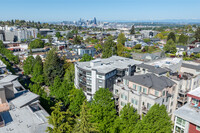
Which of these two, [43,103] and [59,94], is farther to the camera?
[59,94]

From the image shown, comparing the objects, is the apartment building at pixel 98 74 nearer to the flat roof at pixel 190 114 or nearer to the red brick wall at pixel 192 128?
the flat roof at pixel 190 114

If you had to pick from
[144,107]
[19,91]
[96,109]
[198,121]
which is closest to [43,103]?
[19,91]

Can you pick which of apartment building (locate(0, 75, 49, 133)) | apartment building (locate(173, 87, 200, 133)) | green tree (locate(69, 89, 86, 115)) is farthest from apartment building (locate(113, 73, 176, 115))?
apartment building (locate(0, 75, 49, 133))

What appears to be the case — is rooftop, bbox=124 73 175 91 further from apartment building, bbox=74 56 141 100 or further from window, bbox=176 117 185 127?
apartment building, bbox=74 56 141 100

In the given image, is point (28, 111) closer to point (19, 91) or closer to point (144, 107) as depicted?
point (19, 91)

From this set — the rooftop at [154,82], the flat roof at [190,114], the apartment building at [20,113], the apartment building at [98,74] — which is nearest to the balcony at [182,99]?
the rooftop at [154,82]

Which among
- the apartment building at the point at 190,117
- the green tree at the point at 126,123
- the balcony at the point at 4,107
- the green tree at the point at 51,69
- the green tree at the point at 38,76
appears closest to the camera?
the apartment building at the point at 190,117
